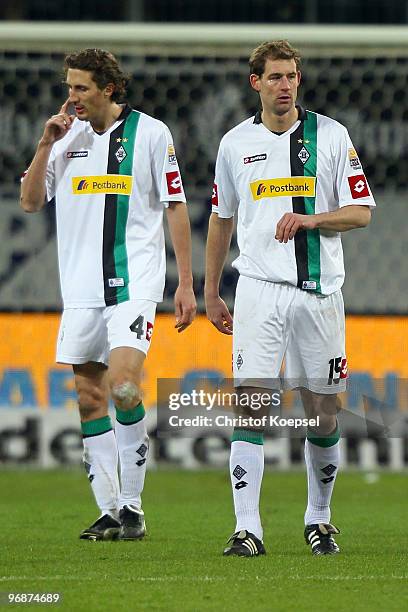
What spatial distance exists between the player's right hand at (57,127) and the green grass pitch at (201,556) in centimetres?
177

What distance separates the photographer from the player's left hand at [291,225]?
18.8 ft

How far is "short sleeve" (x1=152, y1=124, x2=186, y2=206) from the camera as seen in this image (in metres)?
6.52

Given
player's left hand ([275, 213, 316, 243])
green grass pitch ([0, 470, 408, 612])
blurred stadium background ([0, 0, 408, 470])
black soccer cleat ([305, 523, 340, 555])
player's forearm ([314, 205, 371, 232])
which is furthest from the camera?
blurred stadium background ([0, 0, 408, 470])

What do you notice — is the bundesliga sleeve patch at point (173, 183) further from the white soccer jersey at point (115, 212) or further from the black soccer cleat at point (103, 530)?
the black soccer cleat at point (103, 530)

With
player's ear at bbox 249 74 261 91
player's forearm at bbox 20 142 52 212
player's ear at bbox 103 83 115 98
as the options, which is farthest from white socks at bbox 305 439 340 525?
player's ear at bbox 103 83 115 98

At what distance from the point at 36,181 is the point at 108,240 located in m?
0.41

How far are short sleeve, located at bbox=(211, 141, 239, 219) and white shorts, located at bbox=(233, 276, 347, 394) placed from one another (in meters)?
0.37

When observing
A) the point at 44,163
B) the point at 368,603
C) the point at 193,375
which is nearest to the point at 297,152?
the point at 44,163

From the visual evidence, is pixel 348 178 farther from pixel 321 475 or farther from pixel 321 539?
pixel 321 539

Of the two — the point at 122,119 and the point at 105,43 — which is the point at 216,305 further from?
the point at 105,43

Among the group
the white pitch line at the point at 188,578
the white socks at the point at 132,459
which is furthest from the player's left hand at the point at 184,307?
the white pitch line at the point at 188,578

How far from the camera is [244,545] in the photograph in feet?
18.8

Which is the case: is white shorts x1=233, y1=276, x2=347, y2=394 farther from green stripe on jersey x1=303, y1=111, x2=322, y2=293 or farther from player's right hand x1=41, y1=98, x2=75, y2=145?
player's right hand x1=41, y1=98, x2=75, y2=145

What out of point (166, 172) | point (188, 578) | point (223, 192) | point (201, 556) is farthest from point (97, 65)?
point (188, 578)
